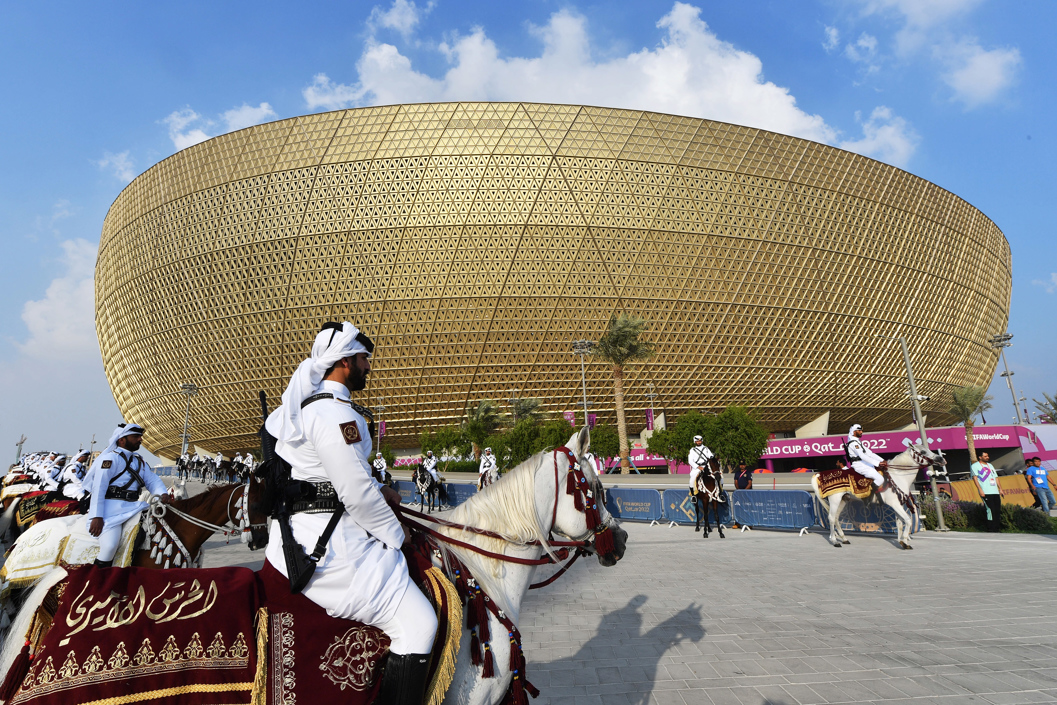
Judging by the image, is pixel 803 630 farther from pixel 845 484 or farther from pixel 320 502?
pixel 845 484

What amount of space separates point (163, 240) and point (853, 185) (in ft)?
201

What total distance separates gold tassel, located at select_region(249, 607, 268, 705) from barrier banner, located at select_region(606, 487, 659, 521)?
15.1m

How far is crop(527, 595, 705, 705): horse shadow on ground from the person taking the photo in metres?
4.31

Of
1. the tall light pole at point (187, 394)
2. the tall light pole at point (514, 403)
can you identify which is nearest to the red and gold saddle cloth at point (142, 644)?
the tall light pole at point (514, 403)

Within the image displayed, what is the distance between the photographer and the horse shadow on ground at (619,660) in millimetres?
4309

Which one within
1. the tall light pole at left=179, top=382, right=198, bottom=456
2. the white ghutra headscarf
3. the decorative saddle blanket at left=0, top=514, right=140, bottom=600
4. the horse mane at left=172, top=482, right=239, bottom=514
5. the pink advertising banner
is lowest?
the decorative saddle blanket at left=0, top=514, right=140, bottom=600

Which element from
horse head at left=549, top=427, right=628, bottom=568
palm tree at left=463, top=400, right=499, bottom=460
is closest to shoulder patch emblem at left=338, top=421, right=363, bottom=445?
horse head at left=549, top=427, right=628, bottom=568

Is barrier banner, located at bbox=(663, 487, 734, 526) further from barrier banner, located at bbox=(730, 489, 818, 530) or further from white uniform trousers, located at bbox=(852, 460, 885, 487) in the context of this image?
white uniform trousers, located at bbox=(852, 460, 885, 487)

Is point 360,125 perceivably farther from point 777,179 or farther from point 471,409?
point 777,179

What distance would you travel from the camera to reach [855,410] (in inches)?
2045

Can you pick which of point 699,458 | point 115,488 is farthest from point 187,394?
point 115,488

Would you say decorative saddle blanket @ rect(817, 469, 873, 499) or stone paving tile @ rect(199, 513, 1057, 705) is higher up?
decorative saddle blanket @ rect(817, 469, 873, 499)

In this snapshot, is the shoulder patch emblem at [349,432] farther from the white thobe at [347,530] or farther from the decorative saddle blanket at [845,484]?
the decorative saddle blanket at [845,484]

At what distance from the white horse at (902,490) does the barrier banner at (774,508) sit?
6.50 ft
